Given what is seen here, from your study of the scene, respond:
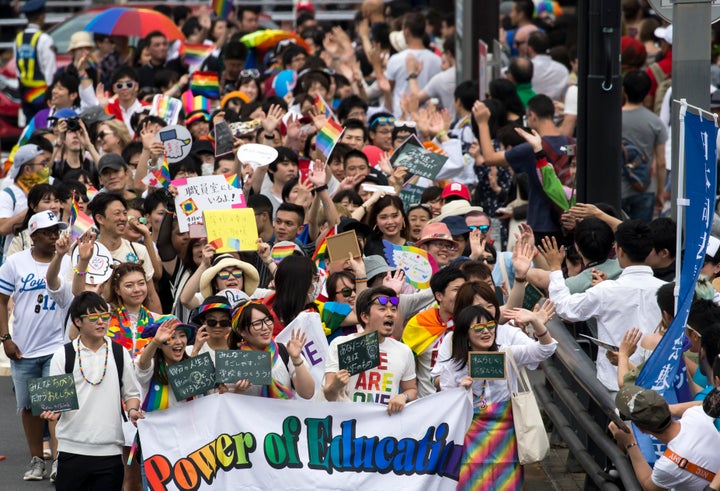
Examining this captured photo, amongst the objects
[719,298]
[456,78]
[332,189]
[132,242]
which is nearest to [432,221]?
[332,189]

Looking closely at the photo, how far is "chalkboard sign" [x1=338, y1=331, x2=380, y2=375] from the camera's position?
750 centimetres

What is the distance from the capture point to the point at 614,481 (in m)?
7.27

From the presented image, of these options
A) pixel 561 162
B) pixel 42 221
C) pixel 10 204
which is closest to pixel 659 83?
pixel 561 162

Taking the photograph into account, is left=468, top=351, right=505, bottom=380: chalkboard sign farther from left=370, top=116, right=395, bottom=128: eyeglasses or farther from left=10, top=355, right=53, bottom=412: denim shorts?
left=370, top=116, right=395, bottom=128: eyeglasses

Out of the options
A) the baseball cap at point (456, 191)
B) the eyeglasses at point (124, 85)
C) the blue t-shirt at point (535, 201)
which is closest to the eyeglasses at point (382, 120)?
the baseball cap at point (456, 191)

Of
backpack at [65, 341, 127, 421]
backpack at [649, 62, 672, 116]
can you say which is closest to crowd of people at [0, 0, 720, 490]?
backpack at [65, 341, 127, 421]

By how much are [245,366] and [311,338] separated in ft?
2.36

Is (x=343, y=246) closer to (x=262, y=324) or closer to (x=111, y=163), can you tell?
(x=262, y=324)

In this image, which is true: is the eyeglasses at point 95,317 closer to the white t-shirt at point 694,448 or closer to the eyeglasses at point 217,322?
the eyeglasses at point 217,322

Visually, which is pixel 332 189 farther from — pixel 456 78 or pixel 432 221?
pixel 456 78

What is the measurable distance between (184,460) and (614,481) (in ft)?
7.82

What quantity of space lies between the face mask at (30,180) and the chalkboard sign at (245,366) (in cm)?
450

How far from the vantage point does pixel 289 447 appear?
310 inches

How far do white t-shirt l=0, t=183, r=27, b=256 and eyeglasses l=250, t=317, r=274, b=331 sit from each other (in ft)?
13.3
